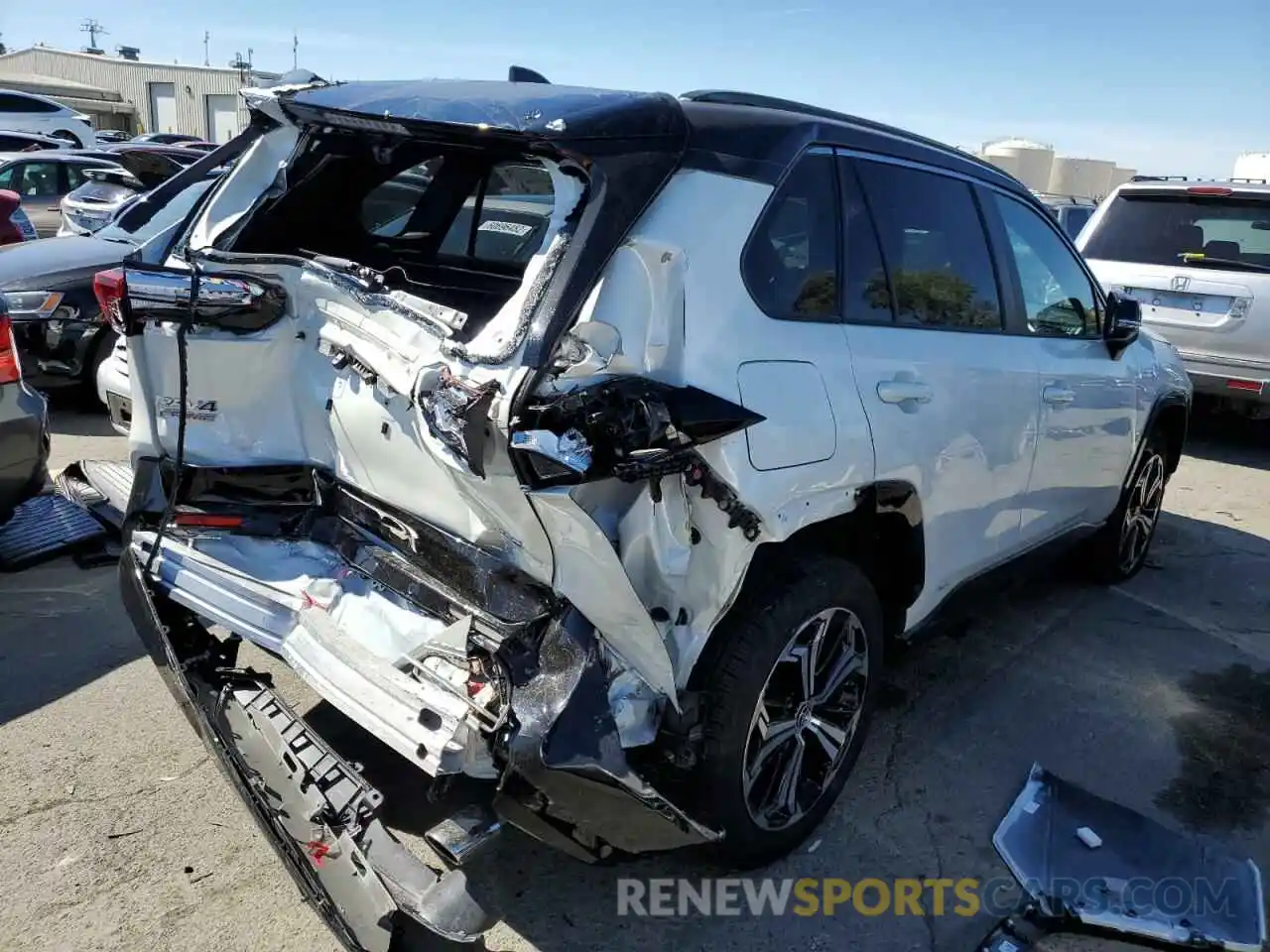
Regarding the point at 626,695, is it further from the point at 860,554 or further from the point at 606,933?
the point at 860,554

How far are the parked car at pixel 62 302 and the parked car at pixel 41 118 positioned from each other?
13.4 m

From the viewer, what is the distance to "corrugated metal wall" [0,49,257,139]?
4159cm

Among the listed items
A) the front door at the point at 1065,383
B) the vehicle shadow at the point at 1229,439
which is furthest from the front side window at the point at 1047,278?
the vehicle shadow at the point at 1229,439

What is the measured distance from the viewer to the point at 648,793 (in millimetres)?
2244

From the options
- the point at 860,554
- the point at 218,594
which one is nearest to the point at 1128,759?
the point at 860,554

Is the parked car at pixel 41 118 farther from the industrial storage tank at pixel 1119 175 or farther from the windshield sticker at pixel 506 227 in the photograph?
the industrial storage tank at pixel 1119 175

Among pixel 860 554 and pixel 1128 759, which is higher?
pixel 860 554

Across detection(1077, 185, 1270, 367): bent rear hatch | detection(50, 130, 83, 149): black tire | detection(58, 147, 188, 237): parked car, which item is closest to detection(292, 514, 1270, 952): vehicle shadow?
detection(1077, 185, 1270, 367): bent rear hatch

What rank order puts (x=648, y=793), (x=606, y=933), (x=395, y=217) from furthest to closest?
1. (x=395, y=217)
2. (x=606, y=933)
3. (x=648, y=793)

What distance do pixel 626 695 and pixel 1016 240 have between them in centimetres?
250

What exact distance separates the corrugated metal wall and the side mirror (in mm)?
41231

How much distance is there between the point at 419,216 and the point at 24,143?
14.0m

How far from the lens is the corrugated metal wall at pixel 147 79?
4159 centimetres

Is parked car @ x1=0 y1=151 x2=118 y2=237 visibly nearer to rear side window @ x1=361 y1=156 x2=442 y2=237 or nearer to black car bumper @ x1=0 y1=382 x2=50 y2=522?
black car bumper @ x1=0 y1=382 x2=50 y2=522
